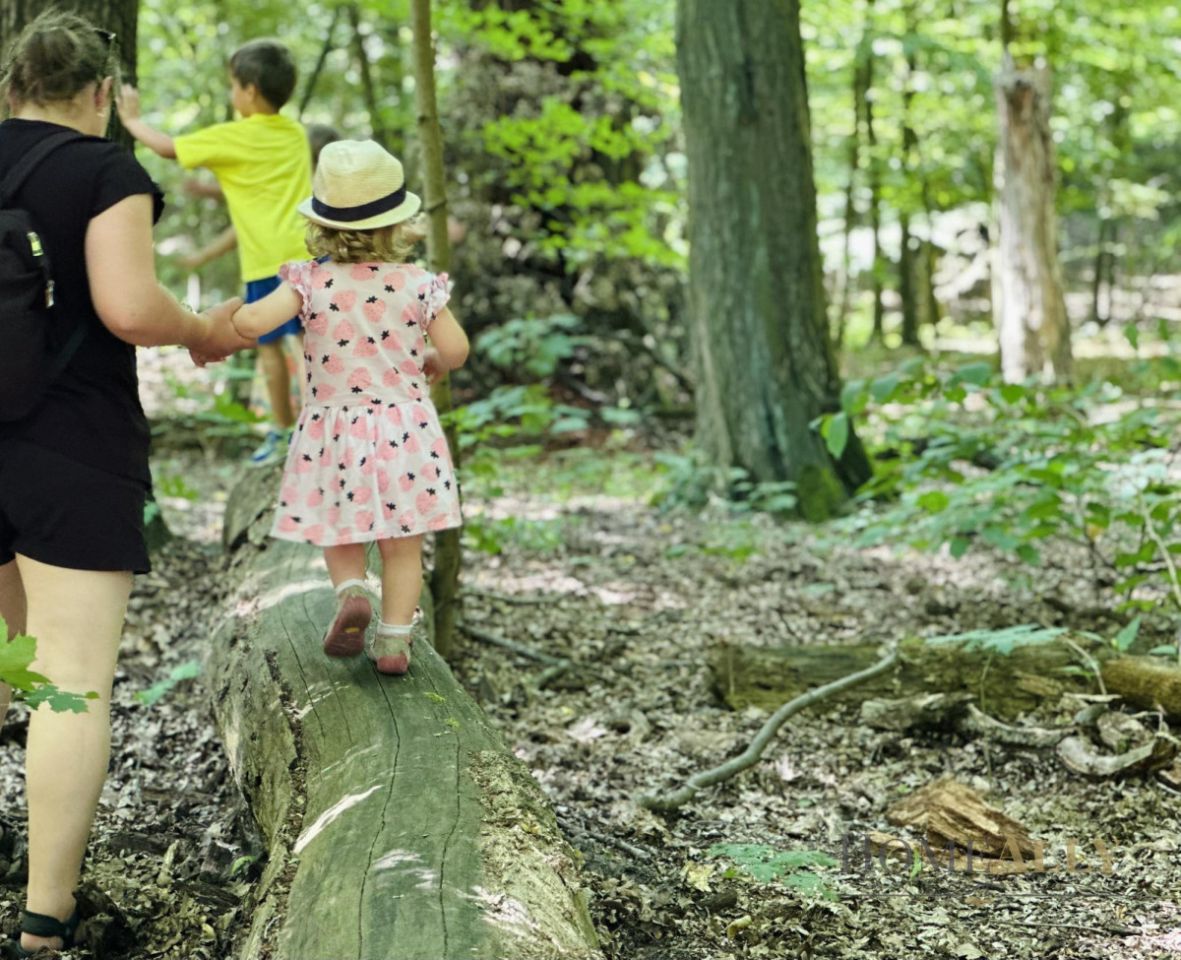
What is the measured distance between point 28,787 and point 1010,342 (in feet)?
42.3

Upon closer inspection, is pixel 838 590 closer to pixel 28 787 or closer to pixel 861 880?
pixel 861 880

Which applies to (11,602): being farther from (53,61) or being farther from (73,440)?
(53,61)

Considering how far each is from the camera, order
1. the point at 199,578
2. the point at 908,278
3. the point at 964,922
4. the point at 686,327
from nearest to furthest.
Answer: the point at 964,922, the point at 199,578, the point at 686,327, the point at 908,278

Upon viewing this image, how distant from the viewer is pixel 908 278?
2100 centimetres

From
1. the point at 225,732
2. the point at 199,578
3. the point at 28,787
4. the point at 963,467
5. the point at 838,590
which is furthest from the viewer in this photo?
the point at 963,467

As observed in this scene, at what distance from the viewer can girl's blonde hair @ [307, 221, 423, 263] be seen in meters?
3.23

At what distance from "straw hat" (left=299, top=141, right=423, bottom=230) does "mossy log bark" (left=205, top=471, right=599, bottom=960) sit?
121 centimetres

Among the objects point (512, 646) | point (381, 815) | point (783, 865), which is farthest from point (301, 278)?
point (512, 646)

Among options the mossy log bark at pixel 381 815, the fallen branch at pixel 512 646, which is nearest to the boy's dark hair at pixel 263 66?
the fallen branch at pixel 512 646

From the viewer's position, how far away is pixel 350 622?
3152 mm

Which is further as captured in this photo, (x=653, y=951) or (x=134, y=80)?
(x=134, y=80)

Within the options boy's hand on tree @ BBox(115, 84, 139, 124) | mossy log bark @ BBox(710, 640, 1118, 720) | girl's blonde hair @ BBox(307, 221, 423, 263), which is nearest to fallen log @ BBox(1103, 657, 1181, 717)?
mossy log bark @ BBox(710, 640, 1118, 720)

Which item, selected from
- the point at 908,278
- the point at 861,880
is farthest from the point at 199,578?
the point at 908,278

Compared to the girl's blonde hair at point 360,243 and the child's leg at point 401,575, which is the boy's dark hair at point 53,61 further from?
the child's leg at point 401,575
